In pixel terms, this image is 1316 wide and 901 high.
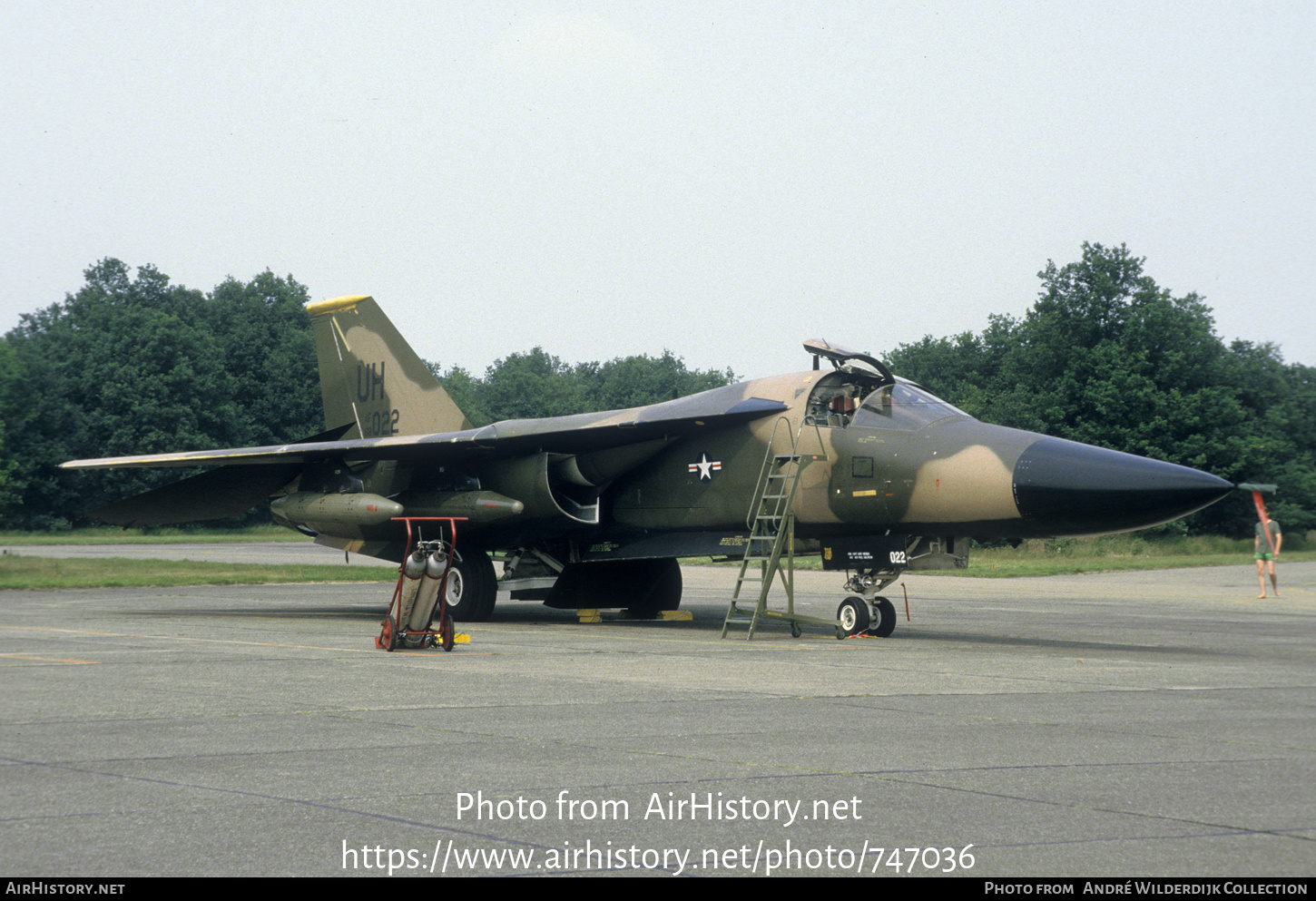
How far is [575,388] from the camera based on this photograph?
122 meters

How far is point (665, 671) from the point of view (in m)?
9.70

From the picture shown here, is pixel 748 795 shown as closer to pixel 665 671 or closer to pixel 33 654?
pixel 665 671

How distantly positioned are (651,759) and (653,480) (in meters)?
9.55

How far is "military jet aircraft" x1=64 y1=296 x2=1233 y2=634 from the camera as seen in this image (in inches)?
473

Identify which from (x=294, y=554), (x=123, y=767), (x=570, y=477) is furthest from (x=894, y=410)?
(x=294, y=554)

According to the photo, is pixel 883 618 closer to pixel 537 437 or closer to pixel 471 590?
pixel 537 437

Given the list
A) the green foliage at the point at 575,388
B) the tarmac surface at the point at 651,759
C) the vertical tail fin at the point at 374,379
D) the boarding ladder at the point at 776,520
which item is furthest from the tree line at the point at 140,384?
the tarmac surface at the point at 651,759

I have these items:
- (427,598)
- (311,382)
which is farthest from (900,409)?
(311,382)

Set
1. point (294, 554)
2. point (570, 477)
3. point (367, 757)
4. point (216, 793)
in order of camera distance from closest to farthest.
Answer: point (216, 793), point (367, 757), point (570, 477), point (294, 554)

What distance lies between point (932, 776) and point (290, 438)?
7312 centimetres

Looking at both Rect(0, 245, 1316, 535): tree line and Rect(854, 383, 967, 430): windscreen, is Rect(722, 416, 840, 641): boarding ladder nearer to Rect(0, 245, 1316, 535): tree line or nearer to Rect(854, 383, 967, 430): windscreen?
Rect(854, 383, 967, 430): windscreen

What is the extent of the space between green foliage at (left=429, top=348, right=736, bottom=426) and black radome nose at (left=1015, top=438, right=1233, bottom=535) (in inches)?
3705

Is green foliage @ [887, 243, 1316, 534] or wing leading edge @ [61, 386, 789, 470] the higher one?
green foliage @ [887, 243, 1316, 534]

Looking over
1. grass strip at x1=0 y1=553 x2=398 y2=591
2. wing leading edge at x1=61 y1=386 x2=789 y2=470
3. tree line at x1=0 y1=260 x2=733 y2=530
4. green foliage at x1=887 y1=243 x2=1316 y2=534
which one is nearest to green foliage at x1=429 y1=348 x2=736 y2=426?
tree line at x1=0 y1=260 x2=733 y2=530
